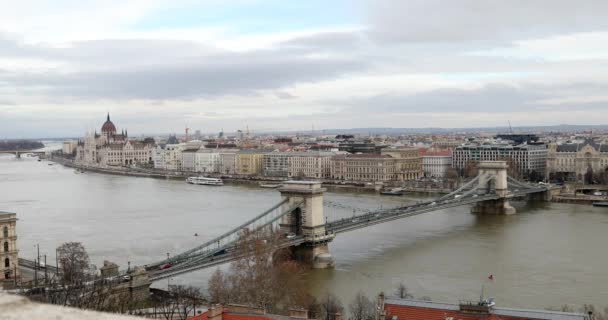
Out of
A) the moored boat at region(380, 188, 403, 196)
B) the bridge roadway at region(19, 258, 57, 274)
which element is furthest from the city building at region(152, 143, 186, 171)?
the bridge roadway at region(19, 258, 57, 274)

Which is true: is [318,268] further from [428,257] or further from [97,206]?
[97,206]

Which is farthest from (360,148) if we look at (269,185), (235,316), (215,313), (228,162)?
(215,313)

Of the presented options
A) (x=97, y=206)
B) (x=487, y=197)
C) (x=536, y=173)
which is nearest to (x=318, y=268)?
(x=487, y=197)

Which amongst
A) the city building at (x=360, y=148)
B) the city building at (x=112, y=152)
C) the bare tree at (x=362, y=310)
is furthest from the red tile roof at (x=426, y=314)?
the city building at (x=112, y=152)

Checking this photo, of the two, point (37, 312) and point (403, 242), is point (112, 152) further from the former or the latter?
point (37, 312)

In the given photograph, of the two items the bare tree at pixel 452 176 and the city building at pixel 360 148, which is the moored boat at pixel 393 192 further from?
the city building at pixel 360 148

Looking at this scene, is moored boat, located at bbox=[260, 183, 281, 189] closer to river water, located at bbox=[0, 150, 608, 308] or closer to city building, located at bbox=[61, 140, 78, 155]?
river water, located at bbox=[0, 150, 608, 308]
